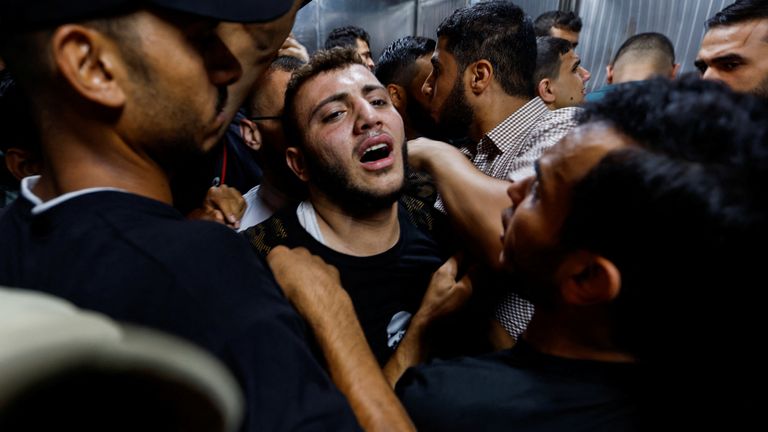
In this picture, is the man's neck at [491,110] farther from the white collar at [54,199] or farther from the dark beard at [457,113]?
the white collar at [54,199]

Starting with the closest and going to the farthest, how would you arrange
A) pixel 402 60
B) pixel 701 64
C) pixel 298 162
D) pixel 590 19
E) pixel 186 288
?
pixel 186 288, pixel 298 162, pixel 701 64, pixel 402 60, pixel 590 19

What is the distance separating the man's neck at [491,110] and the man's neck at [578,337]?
1481 millimetres

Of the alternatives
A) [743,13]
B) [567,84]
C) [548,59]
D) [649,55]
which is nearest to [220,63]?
[743,13]

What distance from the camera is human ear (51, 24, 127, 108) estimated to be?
763 mm

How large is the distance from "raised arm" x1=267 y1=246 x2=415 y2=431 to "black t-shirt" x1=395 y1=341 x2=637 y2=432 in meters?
0.10

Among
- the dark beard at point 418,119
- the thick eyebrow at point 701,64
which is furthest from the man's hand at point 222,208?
the thick eyebrow at point 701,64

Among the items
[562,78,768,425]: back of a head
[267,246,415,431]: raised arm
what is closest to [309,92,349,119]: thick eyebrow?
[267,246,415,431]: raised arm

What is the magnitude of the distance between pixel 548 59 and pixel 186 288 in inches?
138

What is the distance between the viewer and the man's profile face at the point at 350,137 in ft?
6.25

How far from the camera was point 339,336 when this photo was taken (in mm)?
1237

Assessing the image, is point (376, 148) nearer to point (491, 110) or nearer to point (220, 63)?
point (491, 110)

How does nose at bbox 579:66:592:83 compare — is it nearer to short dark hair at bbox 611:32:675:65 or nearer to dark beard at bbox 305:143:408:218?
short dark hair at bbox 611:32:675:65

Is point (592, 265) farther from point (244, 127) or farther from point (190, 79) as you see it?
point (244, 127)

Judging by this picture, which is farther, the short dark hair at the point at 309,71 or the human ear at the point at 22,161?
the short dark hair at the point at 309,71
